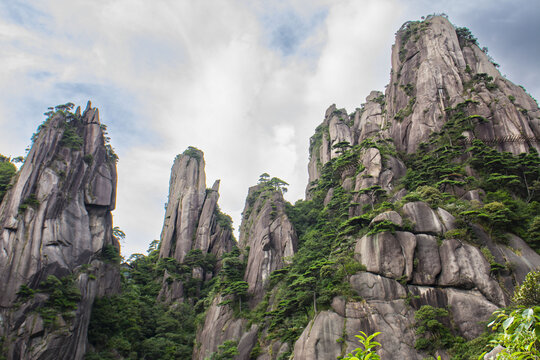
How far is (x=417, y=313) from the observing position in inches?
888

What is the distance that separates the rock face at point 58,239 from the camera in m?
29.7

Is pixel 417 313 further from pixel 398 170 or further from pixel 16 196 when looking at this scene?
pixel 16 196

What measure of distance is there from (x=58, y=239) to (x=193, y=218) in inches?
1075

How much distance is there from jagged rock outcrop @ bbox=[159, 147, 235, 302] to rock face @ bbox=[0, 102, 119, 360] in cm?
1369

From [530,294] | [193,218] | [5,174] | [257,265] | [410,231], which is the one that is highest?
[193,218]

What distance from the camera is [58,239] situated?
117 feet

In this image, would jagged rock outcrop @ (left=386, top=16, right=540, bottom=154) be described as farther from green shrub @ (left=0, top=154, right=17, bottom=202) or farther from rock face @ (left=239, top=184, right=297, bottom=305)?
green shrub @ (left=0, top=154, right=17, bottom=202)

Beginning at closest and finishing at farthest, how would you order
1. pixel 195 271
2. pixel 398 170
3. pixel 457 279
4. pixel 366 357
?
pixel 366 357 → pixel 457 279 → pixel 398 170 → pixel 195 271

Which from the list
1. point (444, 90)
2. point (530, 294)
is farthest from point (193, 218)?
point (530, 294)

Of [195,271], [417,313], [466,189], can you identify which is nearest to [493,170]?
[466,189]

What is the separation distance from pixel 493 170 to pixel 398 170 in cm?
934

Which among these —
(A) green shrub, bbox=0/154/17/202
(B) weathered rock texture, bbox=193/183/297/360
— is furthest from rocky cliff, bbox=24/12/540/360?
(A) green shrub, bbox=0/154/17/202

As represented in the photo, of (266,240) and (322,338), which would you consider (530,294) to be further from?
(266,240)

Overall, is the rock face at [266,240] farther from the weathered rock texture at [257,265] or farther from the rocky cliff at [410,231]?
the rocky cliff at [410,231]
